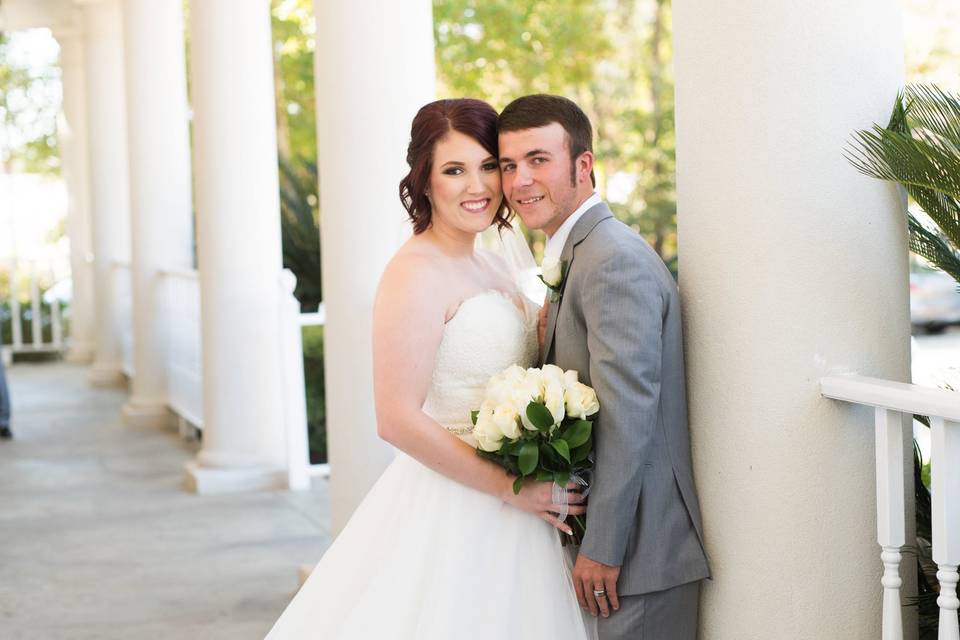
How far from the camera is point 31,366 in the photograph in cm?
1725

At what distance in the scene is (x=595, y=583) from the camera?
2.85 metres

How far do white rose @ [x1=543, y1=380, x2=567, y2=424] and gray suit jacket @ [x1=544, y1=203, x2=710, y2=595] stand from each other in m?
0.10

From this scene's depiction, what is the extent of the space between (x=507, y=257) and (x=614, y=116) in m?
19.6

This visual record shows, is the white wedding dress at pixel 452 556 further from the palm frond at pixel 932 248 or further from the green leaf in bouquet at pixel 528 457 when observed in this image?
the palm frond at pixel 932 248

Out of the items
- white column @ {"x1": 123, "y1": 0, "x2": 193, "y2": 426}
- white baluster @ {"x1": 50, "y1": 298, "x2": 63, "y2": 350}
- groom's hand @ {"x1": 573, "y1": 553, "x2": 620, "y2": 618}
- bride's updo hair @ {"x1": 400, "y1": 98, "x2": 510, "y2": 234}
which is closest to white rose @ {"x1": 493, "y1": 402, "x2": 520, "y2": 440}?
groom's hand @ {"x1": 573, "y1": 553, "x2": 620, "y2": 618}

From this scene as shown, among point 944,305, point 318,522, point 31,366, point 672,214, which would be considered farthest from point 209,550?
point 944,305

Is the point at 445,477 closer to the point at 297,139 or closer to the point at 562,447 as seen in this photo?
the point at 562,447

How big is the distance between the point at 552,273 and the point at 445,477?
0.66m

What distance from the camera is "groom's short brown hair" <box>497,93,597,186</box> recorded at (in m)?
3.02

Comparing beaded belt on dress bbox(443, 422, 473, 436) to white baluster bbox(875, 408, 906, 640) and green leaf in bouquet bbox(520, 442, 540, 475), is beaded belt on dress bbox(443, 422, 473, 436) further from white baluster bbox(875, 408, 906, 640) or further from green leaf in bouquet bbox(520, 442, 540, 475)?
white baluster bbox(875, 408, 906, 640)

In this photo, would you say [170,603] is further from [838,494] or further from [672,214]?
[672,214]

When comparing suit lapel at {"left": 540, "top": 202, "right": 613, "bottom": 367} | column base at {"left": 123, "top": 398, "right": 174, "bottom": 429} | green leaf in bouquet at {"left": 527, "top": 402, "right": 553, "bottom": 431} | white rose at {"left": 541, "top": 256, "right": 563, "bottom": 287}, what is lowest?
column base at {"left": 123, "top": 398, "right": 174, "bottom": 429}

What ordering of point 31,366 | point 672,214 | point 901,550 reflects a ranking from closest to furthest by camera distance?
point 901,550 → point 31,366 → point 672,214

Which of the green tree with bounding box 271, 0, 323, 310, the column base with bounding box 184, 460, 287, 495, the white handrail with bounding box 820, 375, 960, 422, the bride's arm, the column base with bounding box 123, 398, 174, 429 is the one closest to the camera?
the white handrail with bounding box 820, 375, 960, 422
